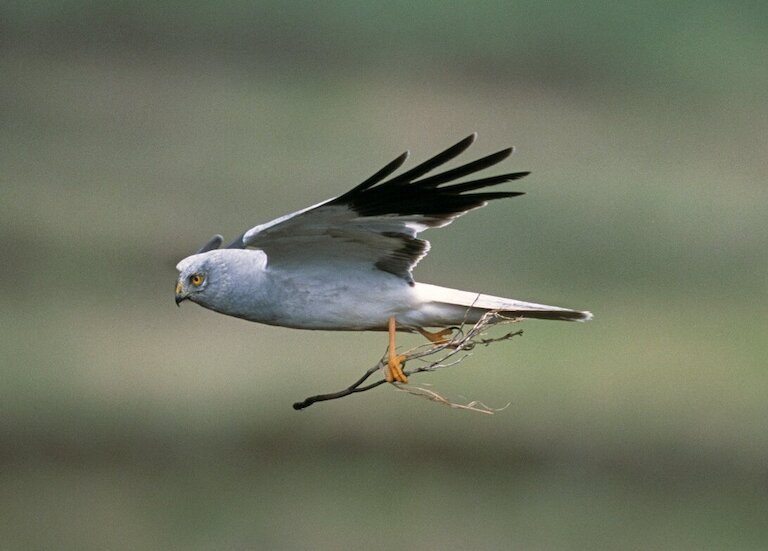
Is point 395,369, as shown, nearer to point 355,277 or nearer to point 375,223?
point 355,277

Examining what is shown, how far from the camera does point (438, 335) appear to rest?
853 cm

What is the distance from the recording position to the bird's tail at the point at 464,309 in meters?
8.07

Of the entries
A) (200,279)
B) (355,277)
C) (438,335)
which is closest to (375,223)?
(355,277)

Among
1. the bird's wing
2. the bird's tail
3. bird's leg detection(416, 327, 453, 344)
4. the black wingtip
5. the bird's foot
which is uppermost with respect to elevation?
the black wingtip

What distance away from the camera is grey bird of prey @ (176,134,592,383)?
790 centimetres

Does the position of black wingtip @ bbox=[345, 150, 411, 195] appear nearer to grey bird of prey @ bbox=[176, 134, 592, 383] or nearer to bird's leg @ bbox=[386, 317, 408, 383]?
grey bird of prey @ bbox=[176, 134, 592, 383]

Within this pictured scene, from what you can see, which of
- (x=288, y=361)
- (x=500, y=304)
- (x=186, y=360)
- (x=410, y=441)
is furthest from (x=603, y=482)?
(x=500, y=304)

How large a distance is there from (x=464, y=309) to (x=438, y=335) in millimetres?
360

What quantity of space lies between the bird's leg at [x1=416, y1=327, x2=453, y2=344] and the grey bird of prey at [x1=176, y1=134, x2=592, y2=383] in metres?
0.05

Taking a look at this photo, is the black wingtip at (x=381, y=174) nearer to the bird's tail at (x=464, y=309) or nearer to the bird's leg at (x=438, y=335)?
the bird's tail at (x=464, y=309)

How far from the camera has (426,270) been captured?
2006 cm

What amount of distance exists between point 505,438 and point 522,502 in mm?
949

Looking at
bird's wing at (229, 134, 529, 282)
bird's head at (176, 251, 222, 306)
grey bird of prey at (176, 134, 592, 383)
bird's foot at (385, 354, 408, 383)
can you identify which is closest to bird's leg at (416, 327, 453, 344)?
grey bird of prey at (176, 134, 592, 383)

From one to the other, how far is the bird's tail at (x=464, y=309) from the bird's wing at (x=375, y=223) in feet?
0.55
